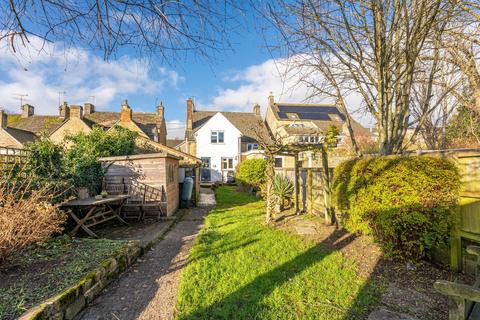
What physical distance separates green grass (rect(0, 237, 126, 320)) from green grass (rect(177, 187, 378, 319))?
1.62 m

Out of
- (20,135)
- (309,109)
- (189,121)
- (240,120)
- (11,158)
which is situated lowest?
(11,158)

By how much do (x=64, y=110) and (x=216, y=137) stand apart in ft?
54.6

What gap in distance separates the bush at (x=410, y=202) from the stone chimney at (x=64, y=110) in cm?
3080

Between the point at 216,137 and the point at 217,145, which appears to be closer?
the point at 217,145

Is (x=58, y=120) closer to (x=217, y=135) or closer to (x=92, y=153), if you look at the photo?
(x=217, y=135)

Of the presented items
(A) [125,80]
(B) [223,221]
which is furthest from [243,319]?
(B) [223,221]

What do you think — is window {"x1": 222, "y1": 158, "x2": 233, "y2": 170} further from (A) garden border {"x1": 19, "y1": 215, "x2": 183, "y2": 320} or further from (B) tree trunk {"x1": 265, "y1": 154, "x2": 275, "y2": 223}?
(A) garden border {"x1": 19, "y1": 215, "x2": 183, "y2": 320}

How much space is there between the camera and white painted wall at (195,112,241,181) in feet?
91.6

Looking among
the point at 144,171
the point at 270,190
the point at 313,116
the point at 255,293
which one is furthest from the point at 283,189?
the point at 313,116

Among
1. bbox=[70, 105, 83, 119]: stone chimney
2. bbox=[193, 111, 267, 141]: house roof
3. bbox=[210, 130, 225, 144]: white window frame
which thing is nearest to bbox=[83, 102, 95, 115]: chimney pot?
bbox=[70, 105, 83, 119]: stone chimney

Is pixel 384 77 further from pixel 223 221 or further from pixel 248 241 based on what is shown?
pixel 223 221

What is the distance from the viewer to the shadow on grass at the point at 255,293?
10.5 ft

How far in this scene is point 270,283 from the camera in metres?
4.02

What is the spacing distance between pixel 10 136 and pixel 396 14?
2950 centimetres
